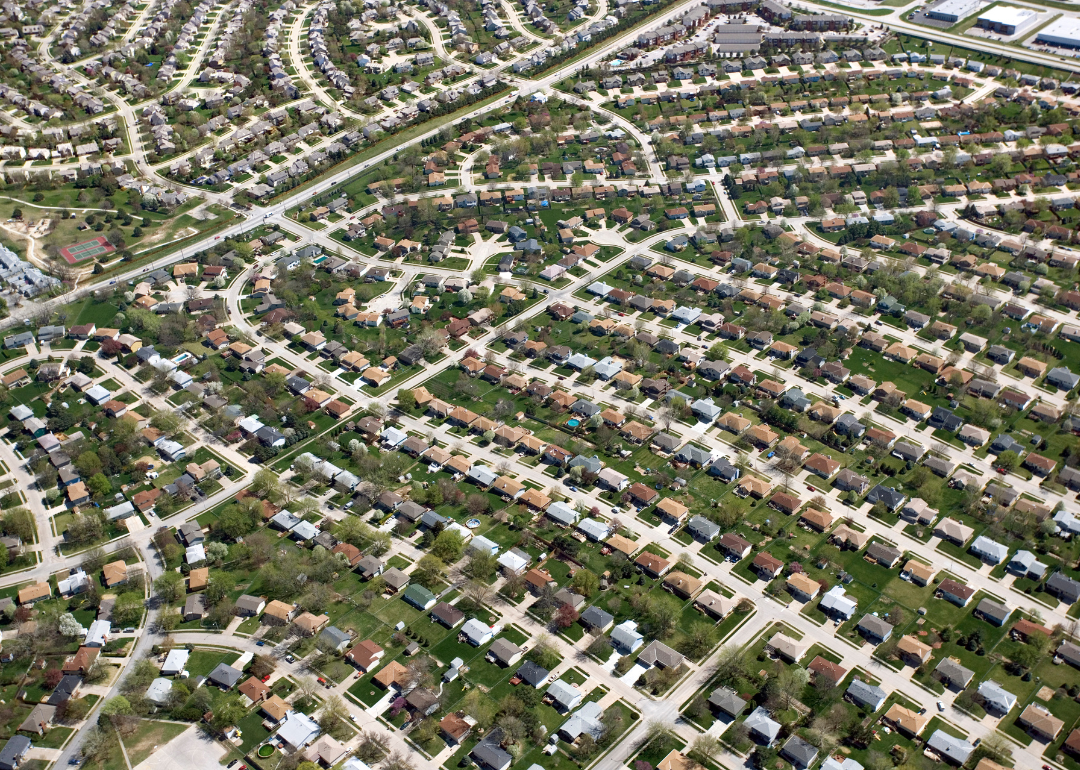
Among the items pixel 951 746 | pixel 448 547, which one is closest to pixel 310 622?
pixel 448 547

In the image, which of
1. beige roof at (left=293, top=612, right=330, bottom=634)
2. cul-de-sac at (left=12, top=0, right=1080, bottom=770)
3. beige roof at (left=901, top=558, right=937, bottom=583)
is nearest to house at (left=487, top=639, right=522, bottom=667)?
cul-de-sac at (left=12, top=0, right=1080, bottom=770)

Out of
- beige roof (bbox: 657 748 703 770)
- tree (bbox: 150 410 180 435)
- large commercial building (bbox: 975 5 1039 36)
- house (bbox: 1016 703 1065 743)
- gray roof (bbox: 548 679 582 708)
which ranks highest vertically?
large commercial building (bbox: 975 5 1039 36)

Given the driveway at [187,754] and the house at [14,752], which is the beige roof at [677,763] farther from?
the house at [14,752]

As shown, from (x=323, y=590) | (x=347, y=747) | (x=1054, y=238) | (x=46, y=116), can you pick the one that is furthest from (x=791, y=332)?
(x=46, y=116)

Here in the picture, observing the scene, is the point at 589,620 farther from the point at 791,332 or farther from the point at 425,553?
the point at 791,332

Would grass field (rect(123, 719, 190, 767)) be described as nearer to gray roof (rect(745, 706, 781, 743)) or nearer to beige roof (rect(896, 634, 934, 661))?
gray roof (rect(745, 706, 781, 743))

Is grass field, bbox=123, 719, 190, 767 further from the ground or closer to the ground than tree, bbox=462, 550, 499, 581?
closer to the ground
